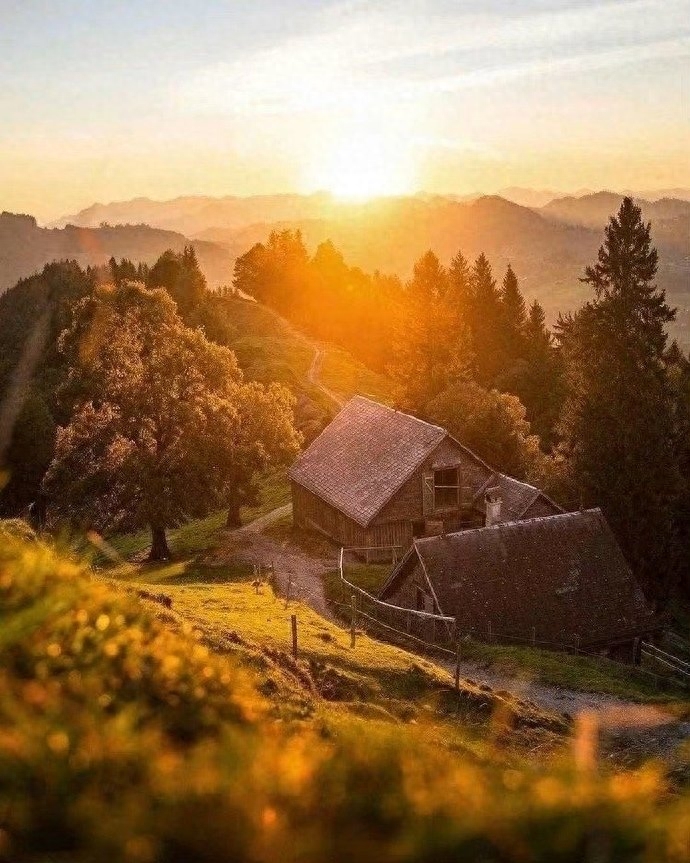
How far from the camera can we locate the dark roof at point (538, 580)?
1416 inches

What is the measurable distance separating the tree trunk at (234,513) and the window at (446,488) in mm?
12478

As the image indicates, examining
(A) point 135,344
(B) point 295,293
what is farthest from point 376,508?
(B) point 295,293

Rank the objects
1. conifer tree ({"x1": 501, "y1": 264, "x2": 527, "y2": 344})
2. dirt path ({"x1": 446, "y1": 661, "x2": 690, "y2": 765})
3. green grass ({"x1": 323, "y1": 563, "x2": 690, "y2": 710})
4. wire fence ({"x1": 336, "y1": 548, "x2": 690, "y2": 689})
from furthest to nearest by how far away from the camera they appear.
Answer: conifer tree ({"x1": 501, "y1": 264, "x2": 527, "y2": 344}) → wire fence ({"x1": 336, "y1": 548, "x2": 690, "y2": 689}) → green grass ({"x1": 323, "y1": 563, "x2": 690, "y2": 710}) → dirt path ({"x1": 446, "y1": 661, "x2": 690, "y2": 765})

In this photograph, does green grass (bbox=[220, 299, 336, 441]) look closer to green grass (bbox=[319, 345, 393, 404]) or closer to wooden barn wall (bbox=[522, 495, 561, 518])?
green grass (bbox=[319, 345, 393, 404])

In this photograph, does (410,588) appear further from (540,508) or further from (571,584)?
(540,508)

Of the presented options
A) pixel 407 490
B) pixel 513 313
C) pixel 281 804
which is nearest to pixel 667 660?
pixel 407 490

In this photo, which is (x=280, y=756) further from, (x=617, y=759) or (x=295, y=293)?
(x=295, y=293)

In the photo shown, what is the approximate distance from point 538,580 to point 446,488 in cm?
1392

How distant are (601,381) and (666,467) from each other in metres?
7.29

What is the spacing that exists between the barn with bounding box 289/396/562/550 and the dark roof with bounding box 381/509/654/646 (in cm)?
932

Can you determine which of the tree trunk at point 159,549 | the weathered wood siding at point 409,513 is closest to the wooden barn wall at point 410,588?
the weathered wood siding at point 409,513

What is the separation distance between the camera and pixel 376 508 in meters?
48.4

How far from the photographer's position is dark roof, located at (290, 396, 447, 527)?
162ft

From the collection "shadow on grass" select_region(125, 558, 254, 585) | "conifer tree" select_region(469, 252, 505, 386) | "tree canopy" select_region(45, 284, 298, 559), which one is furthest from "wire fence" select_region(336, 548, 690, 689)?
"conifer tree" select_region(469, 252, 505, 386)
